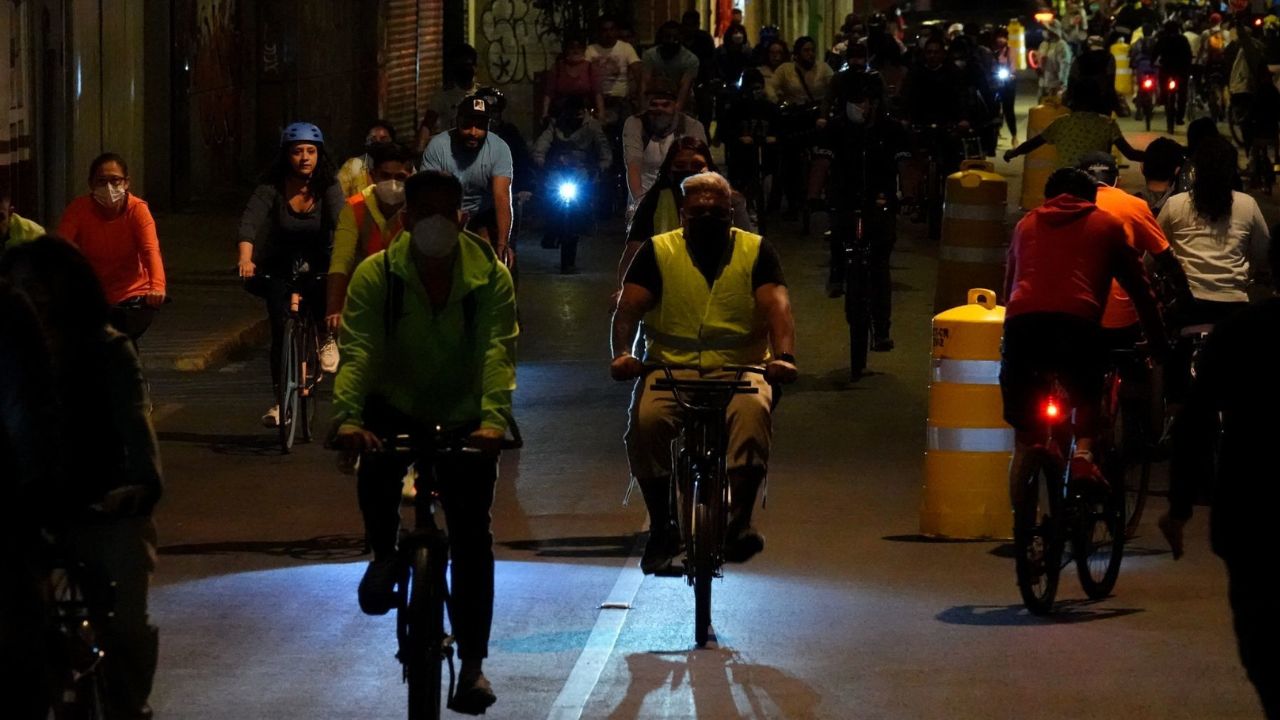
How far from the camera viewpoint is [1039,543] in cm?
941

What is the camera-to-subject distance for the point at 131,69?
23.8m

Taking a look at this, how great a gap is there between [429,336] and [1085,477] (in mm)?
3184

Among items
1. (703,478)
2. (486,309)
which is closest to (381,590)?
(486,309)

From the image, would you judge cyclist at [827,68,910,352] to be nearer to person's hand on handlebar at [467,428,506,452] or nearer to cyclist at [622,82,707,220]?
cyclist at [622,82,707,220]

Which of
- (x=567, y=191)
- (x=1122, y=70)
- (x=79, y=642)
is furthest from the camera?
(x=1122, y=70)

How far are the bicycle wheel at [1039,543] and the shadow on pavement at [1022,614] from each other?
6cm

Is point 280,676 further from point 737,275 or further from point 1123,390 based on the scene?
point 1123,390

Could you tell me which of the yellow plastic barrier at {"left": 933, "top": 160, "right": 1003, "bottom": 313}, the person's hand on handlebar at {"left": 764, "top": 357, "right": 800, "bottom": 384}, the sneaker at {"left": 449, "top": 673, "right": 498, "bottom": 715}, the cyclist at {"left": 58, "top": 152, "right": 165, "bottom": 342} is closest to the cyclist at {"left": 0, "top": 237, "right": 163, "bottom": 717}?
the sneaker at {"left": 449, "top": 673, "right": 498, "bottom": 715}

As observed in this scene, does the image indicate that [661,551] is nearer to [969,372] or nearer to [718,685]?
[718,685]

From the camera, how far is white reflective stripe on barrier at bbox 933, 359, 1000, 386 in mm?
10930

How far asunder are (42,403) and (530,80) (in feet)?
105

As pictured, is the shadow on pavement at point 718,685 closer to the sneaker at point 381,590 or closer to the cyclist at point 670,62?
the sneaker at point 381,590

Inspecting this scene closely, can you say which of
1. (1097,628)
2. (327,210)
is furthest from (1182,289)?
(327,210)

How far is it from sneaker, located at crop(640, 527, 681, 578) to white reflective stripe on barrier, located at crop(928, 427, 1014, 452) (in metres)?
1.94
